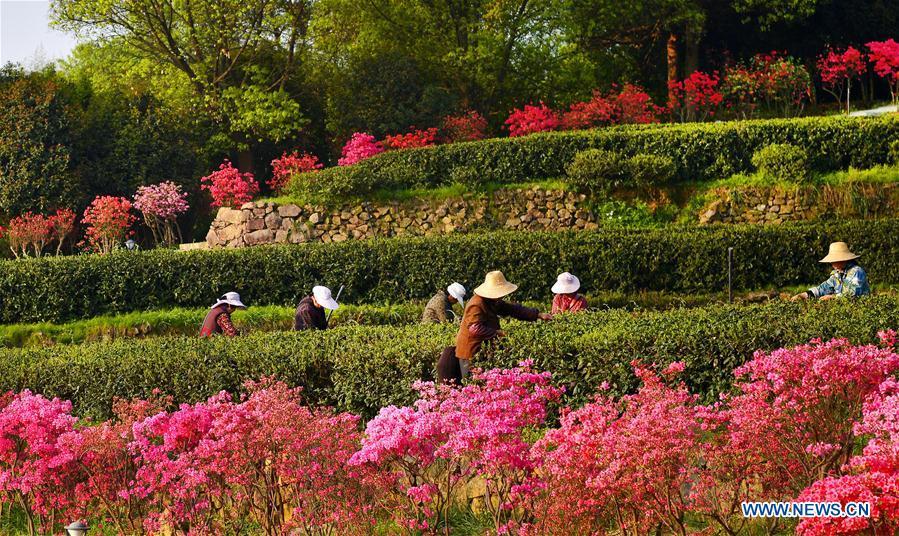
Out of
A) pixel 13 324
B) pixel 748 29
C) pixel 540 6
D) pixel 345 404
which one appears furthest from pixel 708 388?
pixel 748 29

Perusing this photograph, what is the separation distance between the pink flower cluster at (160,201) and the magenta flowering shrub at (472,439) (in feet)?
58.6

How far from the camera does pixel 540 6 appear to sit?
26.4 m

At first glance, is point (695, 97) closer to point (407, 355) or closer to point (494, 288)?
point (494, 288)

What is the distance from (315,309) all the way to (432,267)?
4943 millimetres

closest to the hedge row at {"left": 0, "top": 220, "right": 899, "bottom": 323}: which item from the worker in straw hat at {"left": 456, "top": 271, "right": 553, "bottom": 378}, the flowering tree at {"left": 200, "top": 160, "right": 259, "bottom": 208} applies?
the flowering tree at {"left": 200, "top": 160, "right": 259, "bottom": 208}

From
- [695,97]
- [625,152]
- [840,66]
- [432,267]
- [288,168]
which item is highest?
[840,66]

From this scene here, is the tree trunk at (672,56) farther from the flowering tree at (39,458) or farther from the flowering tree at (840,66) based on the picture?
the flowering tree at (39,458)

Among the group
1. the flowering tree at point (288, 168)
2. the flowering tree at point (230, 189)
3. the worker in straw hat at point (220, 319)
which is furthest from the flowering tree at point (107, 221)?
the worker in straw hat at point (220, 319)

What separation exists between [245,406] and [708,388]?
397 centimetres

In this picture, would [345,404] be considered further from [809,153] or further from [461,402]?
[809,153]

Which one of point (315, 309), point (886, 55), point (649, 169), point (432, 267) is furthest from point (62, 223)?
point (886, 55)

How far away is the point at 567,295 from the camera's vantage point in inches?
505

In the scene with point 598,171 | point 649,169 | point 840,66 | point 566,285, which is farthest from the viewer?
point 840,66

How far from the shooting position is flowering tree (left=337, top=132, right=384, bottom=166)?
2288cm
